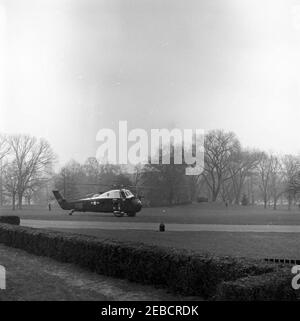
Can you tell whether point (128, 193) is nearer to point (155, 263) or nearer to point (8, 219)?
point (8, 219)

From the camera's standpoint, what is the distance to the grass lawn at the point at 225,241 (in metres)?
12.1

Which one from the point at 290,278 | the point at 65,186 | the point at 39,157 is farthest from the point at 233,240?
the point at 290,278

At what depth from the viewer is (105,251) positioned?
9.61 metres

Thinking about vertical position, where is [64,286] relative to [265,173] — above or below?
below

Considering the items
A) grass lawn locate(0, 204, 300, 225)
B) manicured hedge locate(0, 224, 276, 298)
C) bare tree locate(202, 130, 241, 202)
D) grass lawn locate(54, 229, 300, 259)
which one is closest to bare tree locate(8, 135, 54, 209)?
grass lawn locate(0, 204, 300, 225)

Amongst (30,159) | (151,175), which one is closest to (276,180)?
(151,175)

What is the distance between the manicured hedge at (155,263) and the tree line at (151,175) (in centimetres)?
258

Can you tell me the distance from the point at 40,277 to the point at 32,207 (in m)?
6.11

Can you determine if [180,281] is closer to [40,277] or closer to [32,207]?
[40,277]

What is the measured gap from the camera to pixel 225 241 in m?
14.4

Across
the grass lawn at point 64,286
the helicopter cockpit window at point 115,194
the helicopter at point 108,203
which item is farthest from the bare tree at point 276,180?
the grass lawn at point 64,286

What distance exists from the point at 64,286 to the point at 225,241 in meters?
7.56

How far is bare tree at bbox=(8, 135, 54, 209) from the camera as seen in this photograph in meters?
13.8

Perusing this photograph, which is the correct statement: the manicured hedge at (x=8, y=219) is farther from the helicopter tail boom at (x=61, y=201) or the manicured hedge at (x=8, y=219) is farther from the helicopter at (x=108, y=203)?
the helicopter tail boom at (x=61, y=201)
